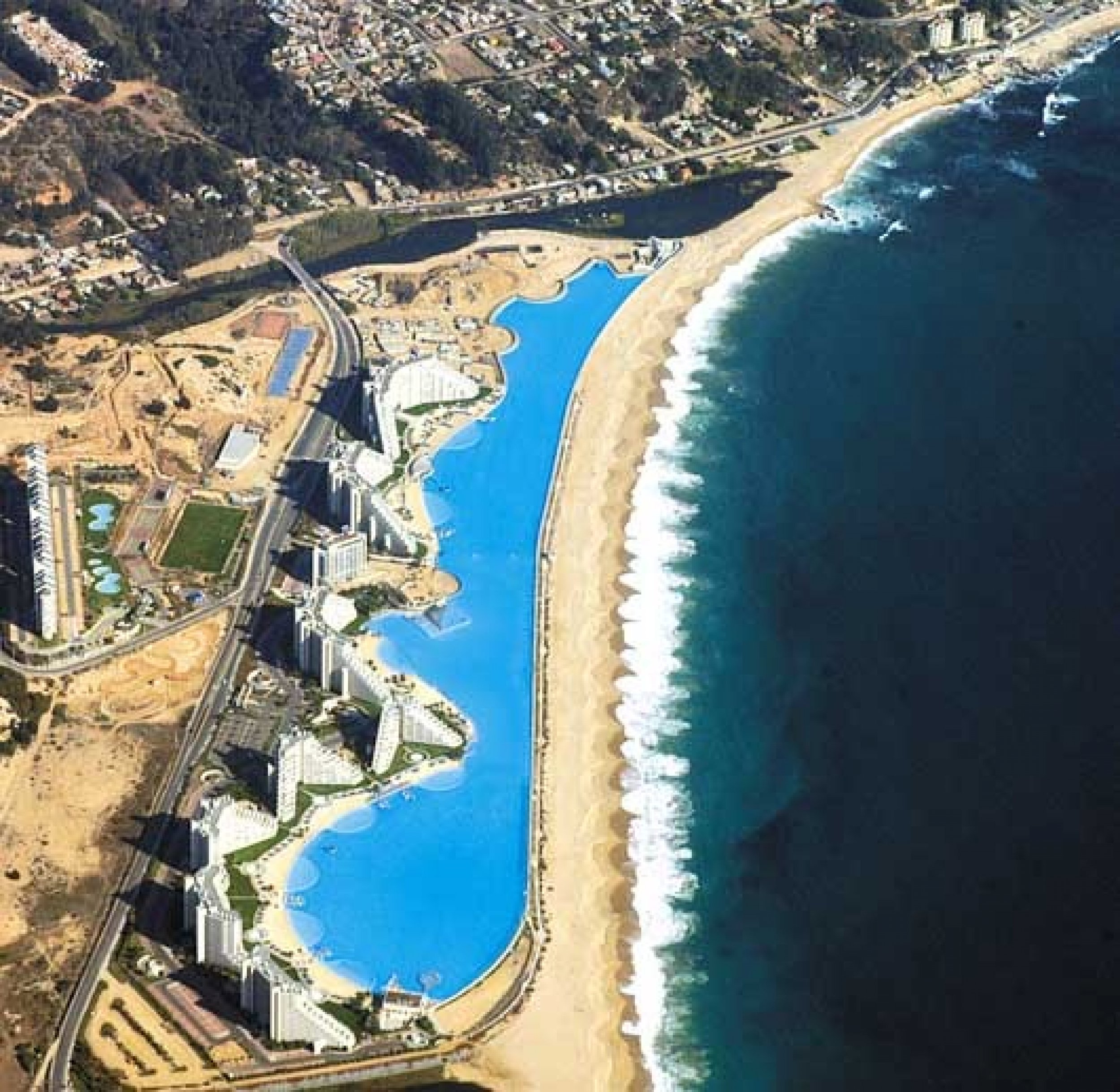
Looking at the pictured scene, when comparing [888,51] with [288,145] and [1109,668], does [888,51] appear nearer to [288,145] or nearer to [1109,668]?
[288,145]

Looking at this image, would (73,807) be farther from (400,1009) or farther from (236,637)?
(400,1009)

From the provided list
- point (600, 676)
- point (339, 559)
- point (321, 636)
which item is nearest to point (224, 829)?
point (321, 636)

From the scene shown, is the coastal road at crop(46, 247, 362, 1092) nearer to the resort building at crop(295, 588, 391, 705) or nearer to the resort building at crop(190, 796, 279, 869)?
the resort building at crop(190, 796, 279, 869)

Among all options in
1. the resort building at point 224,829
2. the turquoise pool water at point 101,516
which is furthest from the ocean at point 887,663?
the turquoise pool water at point 101,516

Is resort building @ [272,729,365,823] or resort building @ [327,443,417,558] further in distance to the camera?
resort building @ [327,443,417,558]

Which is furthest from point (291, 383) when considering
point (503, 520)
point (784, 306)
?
point (784, 306)

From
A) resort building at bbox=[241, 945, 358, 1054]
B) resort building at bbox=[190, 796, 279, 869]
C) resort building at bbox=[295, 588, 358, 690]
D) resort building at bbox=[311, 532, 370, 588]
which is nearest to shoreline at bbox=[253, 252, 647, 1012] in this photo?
resort building at bbox=[190, 796, 279, 869]
